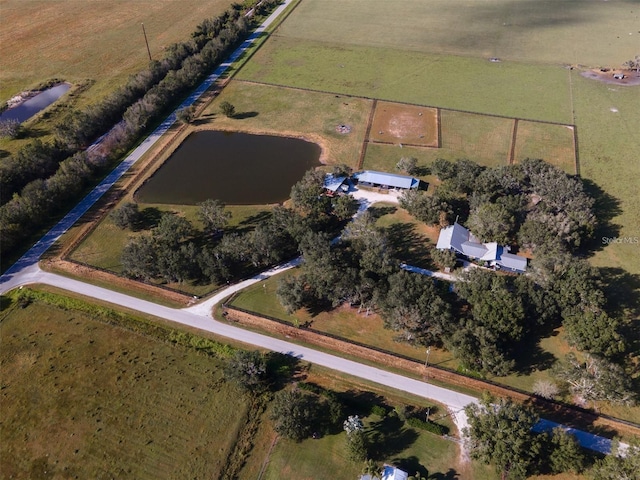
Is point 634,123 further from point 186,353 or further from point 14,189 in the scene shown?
point 14,189

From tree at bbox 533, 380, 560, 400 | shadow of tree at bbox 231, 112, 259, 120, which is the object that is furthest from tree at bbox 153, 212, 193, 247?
tree at bbox 533, 380, 560, 400

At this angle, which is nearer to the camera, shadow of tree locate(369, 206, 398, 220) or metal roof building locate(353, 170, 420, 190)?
shadow of tree locate(369, 206, 398, 220)

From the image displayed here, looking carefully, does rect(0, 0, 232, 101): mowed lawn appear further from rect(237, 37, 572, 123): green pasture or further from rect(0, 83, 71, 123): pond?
rect(237, 37, 572, 123): green pasture

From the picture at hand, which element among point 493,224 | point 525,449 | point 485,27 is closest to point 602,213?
point 493,224

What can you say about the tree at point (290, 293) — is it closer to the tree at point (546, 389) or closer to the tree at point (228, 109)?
the tree at point (546, 389)

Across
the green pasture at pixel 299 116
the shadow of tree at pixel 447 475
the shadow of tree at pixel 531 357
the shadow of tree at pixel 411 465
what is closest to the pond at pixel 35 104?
the green pasture at pixel 299 116

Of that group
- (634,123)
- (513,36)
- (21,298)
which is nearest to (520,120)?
(634,123)

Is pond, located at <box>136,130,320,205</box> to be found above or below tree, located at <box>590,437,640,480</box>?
above
